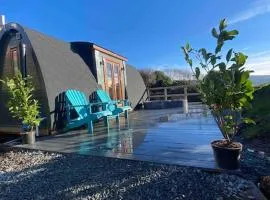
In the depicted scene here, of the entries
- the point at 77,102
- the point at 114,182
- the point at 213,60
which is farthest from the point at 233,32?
the point at 77,102

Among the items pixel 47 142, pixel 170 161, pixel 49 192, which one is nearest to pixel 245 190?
pixel 170 161

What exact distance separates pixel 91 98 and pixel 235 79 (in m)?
5.80

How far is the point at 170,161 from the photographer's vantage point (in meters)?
3.30

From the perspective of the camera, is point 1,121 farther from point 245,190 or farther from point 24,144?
point 245,190

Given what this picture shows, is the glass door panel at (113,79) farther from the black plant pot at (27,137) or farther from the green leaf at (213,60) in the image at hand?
the green leaf at (213,60)

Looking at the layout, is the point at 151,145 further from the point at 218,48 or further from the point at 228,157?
the point at 218,48

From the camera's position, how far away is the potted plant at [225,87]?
2822 millimetres

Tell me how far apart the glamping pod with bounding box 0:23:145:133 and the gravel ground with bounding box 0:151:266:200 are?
8.91 ft

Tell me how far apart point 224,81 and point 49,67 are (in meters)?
4.93

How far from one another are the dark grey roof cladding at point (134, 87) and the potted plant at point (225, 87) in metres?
8.56

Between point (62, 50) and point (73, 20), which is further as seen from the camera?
point (73, 20)

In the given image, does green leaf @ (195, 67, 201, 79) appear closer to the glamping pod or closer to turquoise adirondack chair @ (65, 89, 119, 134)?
turquoise adirondack chair @ (65, 89, 119, 134)

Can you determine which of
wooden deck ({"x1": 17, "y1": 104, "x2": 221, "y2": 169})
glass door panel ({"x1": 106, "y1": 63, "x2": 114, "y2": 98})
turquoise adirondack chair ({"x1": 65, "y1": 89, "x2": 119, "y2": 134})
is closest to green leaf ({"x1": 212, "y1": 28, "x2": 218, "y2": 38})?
wooden deck ({"x1": 17, "y1": 104, "x2": 221, "y2": 169})

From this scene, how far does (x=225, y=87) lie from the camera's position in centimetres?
285
